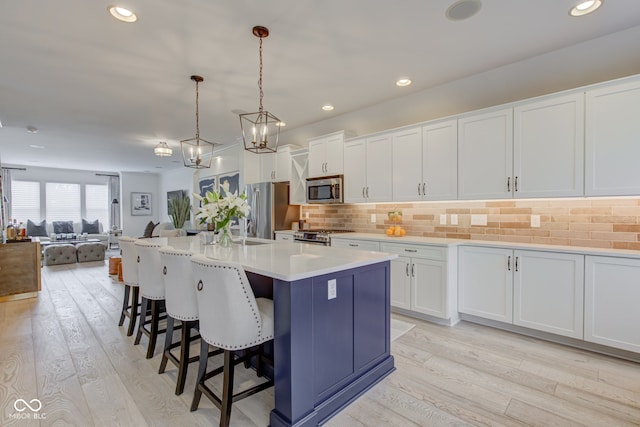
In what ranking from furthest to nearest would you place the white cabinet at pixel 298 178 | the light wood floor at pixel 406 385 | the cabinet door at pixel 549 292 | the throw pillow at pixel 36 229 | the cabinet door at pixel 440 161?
the throw pillow at pixel 36 229 → the white cabinet at pixel 298 178 → the cabinet door at pixel 440 161 → the cabinet door at pixel 549 292 → the light wood floor at pixel 406 385

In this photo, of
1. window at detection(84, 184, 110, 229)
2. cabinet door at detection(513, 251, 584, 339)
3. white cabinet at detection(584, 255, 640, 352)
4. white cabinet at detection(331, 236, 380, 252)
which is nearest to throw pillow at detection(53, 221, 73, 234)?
window at detection(84, 184, 110, 229)

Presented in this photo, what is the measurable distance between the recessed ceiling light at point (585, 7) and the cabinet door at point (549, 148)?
68 centimetres

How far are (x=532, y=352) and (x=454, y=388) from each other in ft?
3.53

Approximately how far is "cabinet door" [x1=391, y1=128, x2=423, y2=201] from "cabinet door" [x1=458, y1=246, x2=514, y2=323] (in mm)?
933

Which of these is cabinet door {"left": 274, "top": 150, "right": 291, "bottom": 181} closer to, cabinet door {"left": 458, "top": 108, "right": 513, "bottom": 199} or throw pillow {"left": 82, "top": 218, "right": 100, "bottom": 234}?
cabinet door {"left": 458, "top": 108, "right": 513, "bottom": 199}

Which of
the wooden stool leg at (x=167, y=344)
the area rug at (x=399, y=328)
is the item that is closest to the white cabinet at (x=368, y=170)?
the area rug at (x=399, y=328)

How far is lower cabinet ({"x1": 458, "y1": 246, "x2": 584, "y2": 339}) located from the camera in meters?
2.65

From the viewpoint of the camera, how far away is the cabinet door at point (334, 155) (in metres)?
4.54

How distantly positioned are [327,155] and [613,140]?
327 cm

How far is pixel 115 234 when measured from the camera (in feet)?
32.6

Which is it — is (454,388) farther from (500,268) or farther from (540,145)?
(540,145)

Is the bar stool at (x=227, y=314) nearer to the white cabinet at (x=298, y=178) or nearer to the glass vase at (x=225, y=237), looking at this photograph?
the glass vase at (x=225, y=237)

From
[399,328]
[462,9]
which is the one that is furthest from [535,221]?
[462,9]

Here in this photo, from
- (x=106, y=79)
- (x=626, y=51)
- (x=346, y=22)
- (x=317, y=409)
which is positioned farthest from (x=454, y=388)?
(x=106, y=79)
